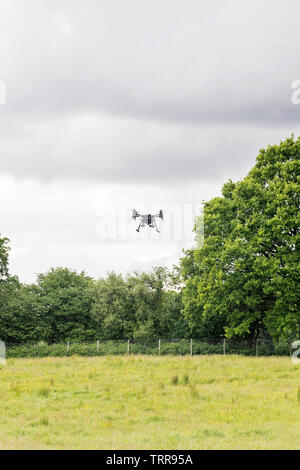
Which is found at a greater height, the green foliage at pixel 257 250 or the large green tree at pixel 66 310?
the green foliage at pixel 257 250

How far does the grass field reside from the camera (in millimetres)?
12734

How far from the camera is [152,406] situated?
1708 centimetres

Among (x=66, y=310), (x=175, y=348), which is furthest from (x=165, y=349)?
(x=66, y=310)

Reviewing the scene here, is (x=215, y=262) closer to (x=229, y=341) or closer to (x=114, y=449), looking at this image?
(x=229, y=341)

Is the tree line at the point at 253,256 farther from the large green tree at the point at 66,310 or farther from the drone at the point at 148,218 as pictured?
the large green tree at the point at 66,310

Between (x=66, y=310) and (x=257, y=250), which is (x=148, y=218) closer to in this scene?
(x=257, y=250)

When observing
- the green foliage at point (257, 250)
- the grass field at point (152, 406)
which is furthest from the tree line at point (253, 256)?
the grass field at point (152, 406)

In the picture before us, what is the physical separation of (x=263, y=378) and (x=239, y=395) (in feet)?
15.7

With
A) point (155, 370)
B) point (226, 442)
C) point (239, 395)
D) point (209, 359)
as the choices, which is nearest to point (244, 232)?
point (209, 359)

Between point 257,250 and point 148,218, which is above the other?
point 148,218

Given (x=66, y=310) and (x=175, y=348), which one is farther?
(x=66, y=310)

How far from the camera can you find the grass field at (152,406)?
41.8ft

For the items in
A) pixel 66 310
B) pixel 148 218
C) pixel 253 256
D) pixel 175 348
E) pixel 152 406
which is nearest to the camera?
pixel 152 406

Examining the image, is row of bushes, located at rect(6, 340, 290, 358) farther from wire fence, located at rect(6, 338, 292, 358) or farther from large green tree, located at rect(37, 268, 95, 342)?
large green tree, located at rect(37, 268, 95, 342)
